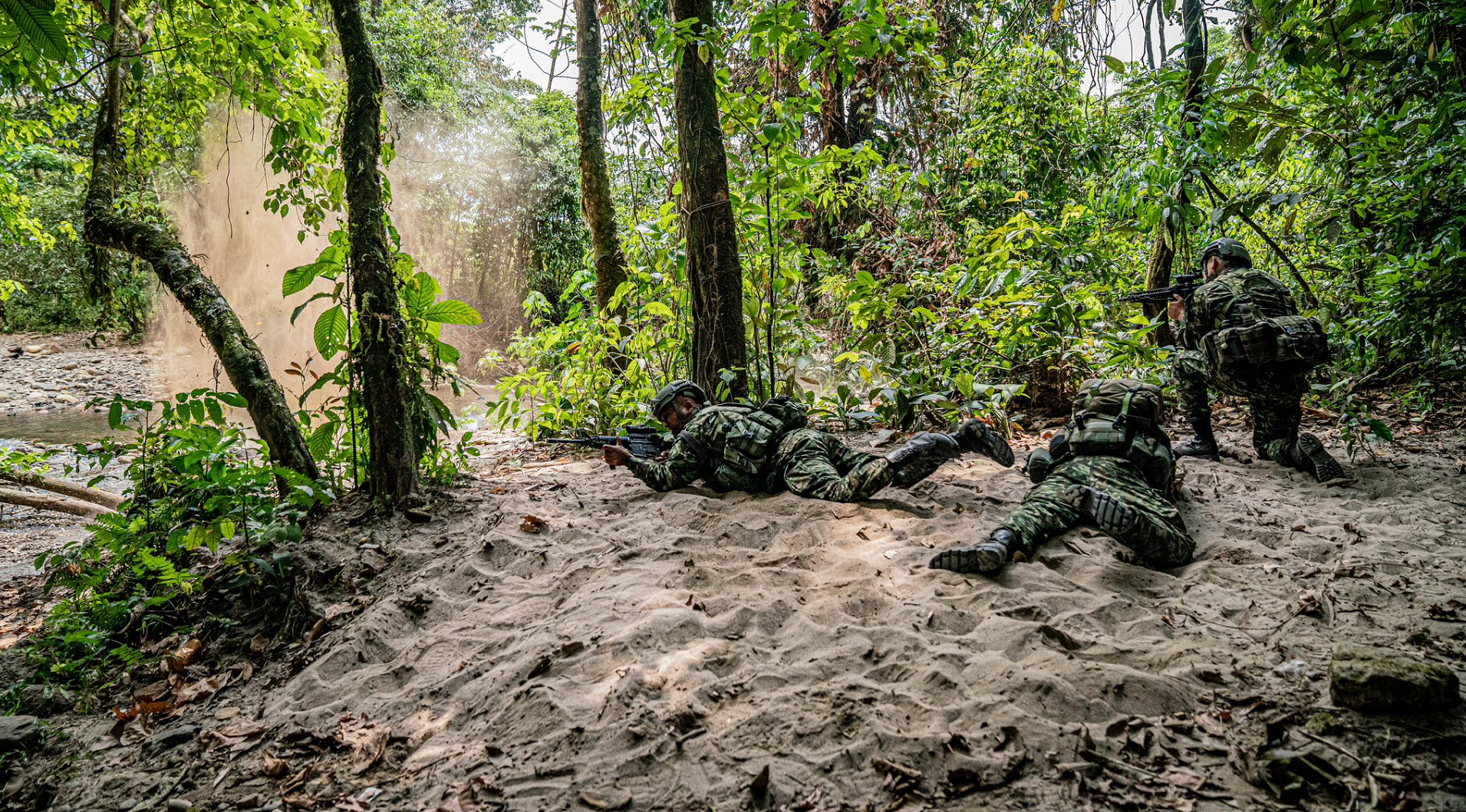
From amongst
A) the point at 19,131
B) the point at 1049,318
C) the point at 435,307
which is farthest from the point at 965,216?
the point at 19,131

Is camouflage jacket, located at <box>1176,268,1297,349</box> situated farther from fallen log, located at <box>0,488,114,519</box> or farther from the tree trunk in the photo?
fallen log, located at <box>0,488,114,519</box>

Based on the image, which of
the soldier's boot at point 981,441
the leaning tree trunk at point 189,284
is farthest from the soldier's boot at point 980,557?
the leaning tree trunk at point 189,284

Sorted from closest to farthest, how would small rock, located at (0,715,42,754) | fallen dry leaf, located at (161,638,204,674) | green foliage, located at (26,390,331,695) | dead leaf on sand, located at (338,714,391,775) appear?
1. dead leaf on sand, located at (338,714,391,775)
2. small rock, located at (0,715,42,754)
3. fallen dry leaf, located at (161,638,204,674)
4. green foliage, located at (26,390,331,695)

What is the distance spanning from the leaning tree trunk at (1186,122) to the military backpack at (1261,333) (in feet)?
2.57

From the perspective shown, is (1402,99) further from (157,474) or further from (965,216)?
(157,474)

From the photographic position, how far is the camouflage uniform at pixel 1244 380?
389 centimetres

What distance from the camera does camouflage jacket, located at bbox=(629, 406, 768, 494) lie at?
13.4 ft

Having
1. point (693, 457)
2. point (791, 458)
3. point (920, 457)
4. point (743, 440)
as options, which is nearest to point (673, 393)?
point (693, 457)

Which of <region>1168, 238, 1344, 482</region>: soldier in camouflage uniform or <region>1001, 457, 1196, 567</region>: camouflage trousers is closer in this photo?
<region>1001, 457, 1196, 567</region>: camouflage trousers

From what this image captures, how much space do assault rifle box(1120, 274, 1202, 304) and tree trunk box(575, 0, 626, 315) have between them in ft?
15.5

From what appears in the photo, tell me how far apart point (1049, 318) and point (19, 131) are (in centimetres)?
1073

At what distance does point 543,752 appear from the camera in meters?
1.88

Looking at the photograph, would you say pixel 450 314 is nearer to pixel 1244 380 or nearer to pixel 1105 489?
pixel 1105 489

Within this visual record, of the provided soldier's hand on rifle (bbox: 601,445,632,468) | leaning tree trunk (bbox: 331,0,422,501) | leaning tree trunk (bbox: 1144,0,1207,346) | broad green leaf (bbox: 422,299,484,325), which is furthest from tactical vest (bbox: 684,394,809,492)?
leaning tree trunk (bbox: 1144,0,1207,346)
